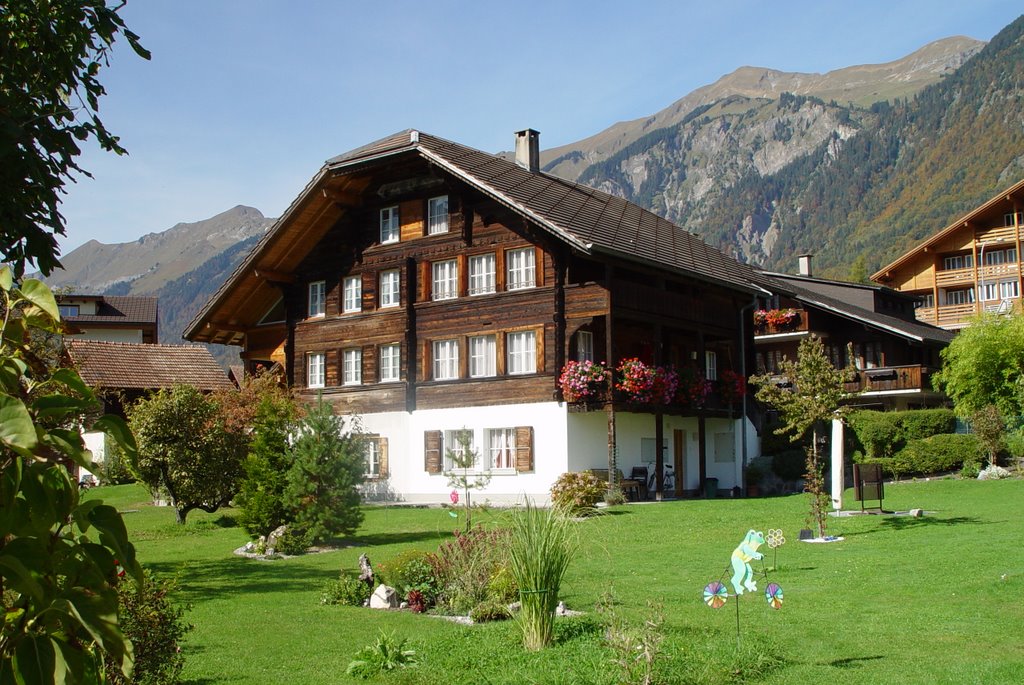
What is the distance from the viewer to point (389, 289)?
33906 millimetres

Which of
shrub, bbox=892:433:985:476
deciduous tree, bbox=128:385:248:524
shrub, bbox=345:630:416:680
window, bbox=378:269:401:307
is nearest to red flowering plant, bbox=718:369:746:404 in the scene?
shrub, bbox=892:433:985:476

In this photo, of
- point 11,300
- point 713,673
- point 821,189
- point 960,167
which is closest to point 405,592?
point 713,673

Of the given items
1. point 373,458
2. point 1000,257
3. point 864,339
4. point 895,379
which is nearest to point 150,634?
point 373,458

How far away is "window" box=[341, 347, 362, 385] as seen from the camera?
34656 millimetres

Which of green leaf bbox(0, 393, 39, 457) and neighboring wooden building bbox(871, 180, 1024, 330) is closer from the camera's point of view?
green leaf bbox(0, 393, 39, 457)

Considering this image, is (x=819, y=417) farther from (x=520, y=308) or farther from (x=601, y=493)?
(x=520, y=308)

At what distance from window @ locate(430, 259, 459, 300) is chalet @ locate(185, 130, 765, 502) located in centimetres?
6

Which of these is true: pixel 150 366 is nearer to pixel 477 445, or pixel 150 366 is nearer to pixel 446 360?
pixel 446 360

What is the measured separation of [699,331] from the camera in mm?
32188

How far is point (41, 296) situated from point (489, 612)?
8.81m

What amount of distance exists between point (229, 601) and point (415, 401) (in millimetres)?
19322

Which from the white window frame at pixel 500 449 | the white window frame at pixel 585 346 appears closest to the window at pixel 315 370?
the white window frame at pixel 500 449

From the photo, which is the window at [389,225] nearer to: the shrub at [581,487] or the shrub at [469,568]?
the shrub at [581,487]

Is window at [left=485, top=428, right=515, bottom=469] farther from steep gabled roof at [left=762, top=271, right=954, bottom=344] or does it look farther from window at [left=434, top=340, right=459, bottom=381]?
steep gabled roof at [left=762, top=271, right=954, bottom=344]
